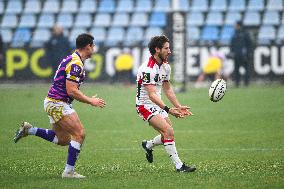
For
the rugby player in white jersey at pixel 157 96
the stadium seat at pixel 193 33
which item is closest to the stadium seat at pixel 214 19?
the stadium seat at pixel 193 33

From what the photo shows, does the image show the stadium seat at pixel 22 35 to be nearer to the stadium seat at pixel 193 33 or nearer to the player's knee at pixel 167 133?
the stadium seat at pixel 193 33

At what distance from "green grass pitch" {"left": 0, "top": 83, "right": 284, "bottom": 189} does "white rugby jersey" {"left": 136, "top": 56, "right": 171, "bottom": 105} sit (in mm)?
1030

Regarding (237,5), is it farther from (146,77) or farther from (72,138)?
(72,138)

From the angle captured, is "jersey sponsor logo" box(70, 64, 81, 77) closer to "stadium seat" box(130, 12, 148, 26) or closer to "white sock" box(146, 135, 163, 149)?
"white sock" box(146, 135, 163, 149)

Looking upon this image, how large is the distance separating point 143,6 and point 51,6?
446 cm

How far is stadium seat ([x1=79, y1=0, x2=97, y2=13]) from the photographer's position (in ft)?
122

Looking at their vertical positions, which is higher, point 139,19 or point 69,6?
point 69,6

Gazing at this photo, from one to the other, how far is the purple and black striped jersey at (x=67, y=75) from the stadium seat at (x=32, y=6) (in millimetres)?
27124

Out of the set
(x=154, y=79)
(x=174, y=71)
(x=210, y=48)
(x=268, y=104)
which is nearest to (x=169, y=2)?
(x=210, y=48)

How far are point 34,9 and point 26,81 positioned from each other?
21.0 feet

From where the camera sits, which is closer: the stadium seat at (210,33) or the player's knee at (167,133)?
the player's knee at (167,133)

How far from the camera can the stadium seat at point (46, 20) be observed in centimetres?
3681

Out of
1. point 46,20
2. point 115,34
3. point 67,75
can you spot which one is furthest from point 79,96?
point 46,20

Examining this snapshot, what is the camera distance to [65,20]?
36.9m
